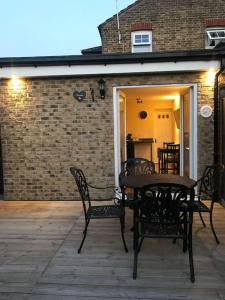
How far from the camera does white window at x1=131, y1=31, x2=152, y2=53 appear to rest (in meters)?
11.8

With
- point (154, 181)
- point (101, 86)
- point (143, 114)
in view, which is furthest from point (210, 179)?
point (143, 114)

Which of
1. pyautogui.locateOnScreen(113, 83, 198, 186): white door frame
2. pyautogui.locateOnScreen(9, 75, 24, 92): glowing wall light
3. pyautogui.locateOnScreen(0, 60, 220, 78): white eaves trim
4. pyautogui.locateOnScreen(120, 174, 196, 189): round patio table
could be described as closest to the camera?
pyautogui.locateOnScreen(120, 174, 196, 189): round patio table

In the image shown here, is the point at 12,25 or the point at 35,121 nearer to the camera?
the point at 35,121

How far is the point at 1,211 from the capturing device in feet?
18.6

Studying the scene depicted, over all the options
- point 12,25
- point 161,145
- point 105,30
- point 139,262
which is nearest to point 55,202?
point 139,262

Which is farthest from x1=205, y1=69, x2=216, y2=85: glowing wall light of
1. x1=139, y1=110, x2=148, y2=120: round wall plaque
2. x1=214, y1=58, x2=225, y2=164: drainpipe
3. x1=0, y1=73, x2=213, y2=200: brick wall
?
x1=139, y1=110, x2=148, y2=120: round wall plaque

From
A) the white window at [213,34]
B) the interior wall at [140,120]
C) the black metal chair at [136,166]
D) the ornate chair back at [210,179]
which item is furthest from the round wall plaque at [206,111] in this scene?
the white window at [213,34]

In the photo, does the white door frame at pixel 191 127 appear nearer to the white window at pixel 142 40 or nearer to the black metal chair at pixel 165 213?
the black metal chair at pixel 165 213

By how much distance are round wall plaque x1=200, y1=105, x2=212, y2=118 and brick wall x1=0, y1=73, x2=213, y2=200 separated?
0.10 metres

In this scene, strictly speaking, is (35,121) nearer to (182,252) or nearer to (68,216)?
(68,216)

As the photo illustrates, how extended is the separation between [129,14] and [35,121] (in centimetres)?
758

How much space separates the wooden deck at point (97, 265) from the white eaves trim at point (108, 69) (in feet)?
9.14

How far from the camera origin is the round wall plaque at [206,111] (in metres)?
5.94

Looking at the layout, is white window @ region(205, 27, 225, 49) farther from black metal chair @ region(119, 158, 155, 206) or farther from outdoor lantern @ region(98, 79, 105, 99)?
black metal chair @ region(119, 158, 155, 206)
